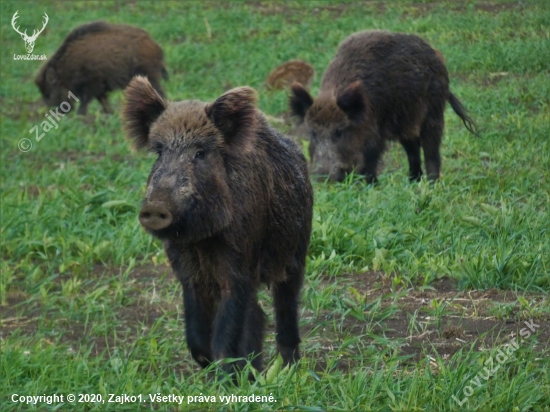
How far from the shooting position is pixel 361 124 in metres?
7.80

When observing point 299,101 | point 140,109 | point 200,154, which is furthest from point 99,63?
point 200,154

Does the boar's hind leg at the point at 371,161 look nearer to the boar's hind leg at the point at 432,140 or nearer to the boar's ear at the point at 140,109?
the boar's hind leg at the point at 432,140

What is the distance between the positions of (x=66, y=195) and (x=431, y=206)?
3.38 m

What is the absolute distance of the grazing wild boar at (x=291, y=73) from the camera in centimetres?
1178

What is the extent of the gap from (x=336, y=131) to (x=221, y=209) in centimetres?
433

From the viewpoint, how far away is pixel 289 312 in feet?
14.8

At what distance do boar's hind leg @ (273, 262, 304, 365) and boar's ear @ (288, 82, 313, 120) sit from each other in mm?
3686

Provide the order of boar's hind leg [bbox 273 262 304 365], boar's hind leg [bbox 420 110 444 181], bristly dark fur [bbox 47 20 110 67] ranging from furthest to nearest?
bristly dark fur [bbox 47 20 110 67], boar's hind leg [bbox 420 110 444 181], boar's hind leg [bbox 273 262 304 365]

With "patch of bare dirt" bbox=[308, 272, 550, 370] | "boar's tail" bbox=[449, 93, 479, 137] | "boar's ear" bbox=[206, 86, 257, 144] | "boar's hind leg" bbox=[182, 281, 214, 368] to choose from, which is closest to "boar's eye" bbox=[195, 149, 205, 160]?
"boar's ear" bbox=[206, 86, 257, 144]

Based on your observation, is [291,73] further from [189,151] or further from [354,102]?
[189,151]

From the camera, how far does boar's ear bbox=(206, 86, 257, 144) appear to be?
12.8 ft

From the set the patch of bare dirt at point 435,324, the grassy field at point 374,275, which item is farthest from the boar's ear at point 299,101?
the patch of bare dirt at point 435,324

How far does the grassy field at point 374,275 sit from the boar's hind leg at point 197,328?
159 millimetres

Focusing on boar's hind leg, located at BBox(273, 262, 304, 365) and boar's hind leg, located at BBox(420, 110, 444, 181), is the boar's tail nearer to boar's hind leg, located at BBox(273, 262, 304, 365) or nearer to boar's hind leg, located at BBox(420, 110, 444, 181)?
boar's hind leg, located at BBox(420, 110, 444, 181)
